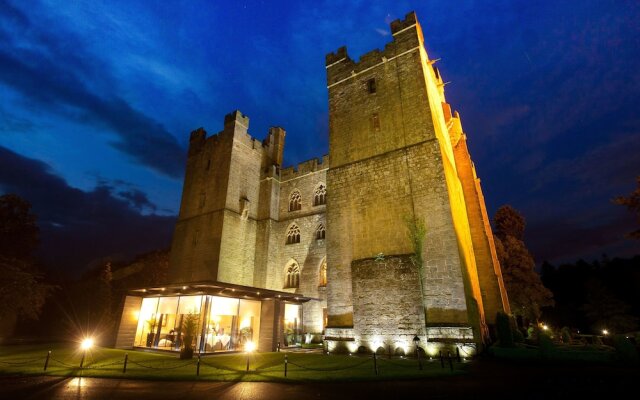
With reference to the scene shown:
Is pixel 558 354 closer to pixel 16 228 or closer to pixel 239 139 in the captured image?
pixel 239 139

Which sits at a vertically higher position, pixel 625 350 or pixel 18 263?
pixel 18 263

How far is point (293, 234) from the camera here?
79.6 feet

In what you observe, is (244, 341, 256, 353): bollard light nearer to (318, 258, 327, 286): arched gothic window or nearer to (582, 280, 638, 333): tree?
(318, 258, 327, 286): arched gothic window

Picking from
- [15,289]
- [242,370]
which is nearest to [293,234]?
[242,370]

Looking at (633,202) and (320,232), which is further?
(320,232)

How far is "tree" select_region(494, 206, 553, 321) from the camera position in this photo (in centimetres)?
2508

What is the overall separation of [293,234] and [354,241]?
9.63m

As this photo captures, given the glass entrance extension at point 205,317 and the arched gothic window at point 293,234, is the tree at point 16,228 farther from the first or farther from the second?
the arched gothic window at point 293,234

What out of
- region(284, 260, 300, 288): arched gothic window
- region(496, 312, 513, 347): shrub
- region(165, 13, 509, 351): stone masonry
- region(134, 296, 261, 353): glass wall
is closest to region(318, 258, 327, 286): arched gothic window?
region(165, 13, 509, 351): stone masonry

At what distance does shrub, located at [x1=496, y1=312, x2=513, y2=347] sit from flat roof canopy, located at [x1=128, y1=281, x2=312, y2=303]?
10.5 m

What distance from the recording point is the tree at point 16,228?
23.1m

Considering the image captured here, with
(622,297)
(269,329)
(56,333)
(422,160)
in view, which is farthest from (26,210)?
(622,297)

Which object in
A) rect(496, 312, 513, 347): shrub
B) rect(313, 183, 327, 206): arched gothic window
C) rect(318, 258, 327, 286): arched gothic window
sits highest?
rect(313, 183, 327, 206): arched gothic window

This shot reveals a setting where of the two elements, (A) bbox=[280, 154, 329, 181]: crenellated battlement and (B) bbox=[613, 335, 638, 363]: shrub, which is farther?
(A) bbox=[280, 154, 329, 181]: crenellated battlement
